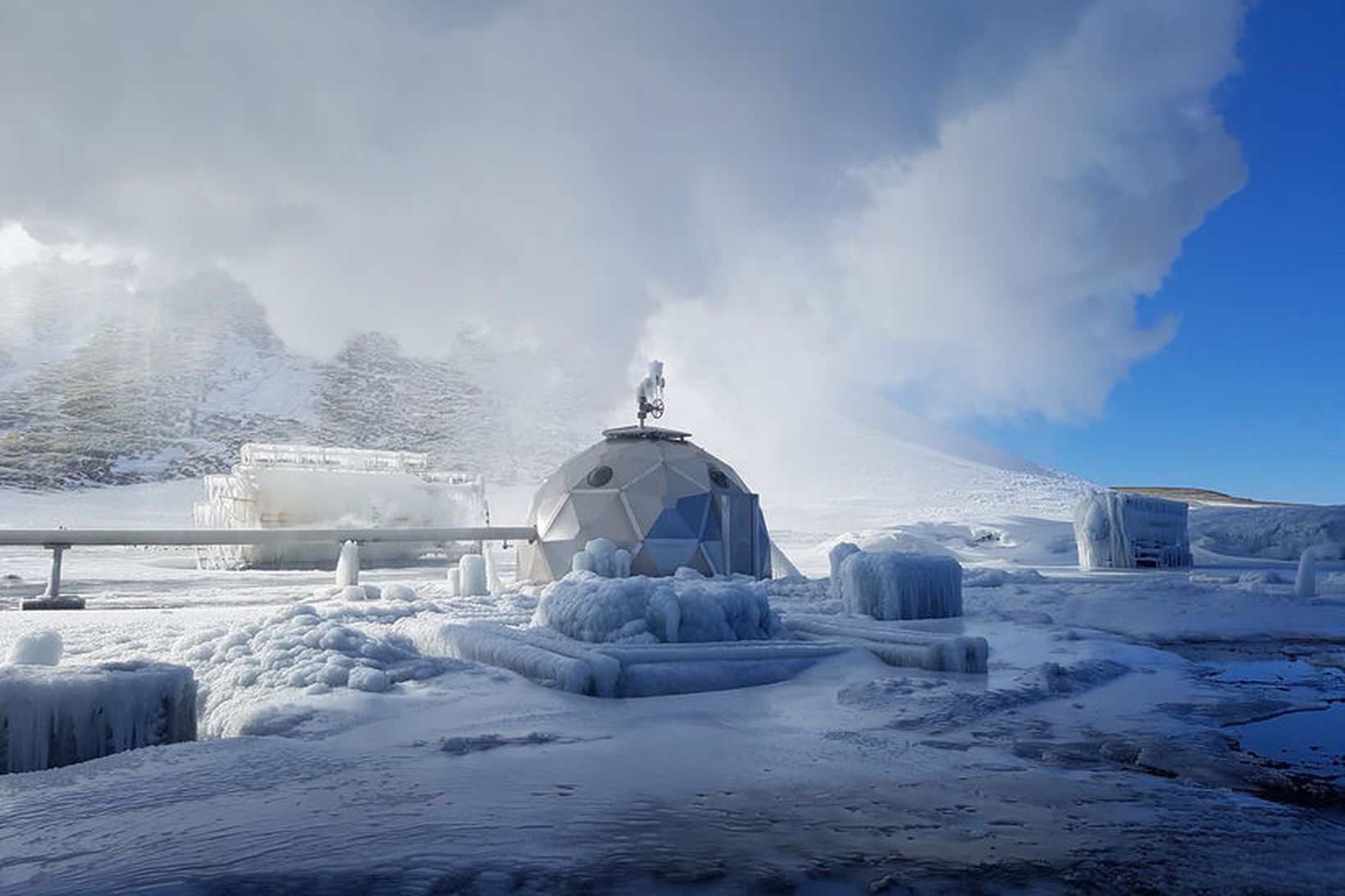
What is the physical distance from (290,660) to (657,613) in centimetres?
368

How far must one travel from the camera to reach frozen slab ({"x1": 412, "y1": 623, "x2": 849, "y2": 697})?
6.68 m

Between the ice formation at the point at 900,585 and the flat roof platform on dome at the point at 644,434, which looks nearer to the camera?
the ice formation at the point at 900,585

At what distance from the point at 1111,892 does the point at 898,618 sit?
31.9 ft

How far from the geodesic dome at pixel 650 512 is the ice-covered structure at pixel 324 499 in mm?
13775

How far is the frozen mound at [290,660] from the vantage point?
6.27m

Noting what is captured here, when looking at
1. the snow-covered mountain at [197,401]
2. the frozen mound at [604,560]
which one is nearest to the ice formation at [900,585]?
the frozen mound at [604,560]

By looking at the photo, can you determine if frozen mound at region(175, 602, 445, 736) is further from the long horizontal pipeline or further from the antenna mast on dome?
the antenna mast on dome

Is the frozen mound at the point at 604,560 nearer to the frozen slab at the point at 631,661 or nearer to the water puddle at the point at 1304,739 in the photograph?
the frozen slab at the point at 631,661

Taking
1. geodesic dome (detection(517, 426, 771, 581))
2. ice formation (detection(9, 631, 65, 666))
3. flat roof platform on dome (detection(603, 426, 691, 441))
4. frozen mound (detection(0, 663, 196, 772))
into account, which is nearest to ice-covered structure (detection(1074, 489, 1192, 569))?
geodesic dome (detection(517, 426, 771, 581))

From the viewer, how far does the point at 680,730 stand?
5.33 m

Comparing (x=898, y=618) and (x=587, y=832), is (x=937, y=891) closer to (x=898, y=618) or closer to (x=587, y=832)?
(x=587, y=832)

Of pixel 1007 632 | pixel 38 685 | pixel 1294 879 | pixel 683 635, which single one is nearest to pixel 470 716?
pixel 38 685

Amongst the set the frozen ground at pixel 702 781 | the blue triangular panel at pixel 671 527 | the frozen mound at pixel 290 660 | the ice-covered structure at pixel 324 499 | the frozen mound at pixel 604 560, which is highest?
the ice-covered structure at pixel 324 499

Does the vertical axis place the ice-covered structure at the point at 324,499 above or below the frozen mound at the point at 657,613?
above
